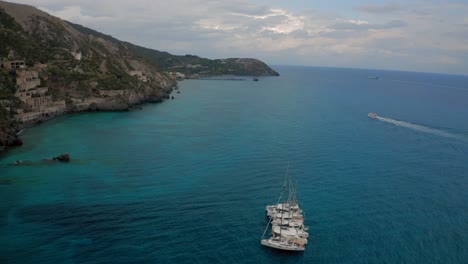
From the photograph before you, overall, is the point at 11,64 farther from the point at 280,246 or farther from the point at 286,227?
the point at 280,246

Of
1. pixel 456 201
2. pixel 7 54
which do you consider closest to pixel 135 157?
pixel 456 201

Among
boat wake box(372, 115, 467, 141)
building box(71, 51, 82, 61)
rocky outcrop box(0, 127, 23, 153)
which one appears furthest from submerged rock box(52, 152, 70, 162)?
building box(71, 51, 82, 61)

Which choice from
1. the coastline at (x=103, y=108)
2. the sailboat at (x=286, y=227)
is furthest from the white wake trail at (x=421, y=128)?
the coastline at (x=103, y=108)

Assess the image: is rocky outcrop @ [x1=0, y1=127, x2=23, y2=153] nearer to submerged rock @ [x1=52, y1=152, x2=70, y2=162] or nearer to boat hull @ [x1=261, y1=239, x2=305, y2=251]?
submerged rock @ [x1=52, y1=152, x2=70, y2=162]

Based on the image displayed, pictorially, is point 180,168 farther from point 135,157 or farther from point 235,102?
point 235,102

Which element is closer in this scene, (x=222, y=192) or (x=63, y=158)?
(x=222, y=192)

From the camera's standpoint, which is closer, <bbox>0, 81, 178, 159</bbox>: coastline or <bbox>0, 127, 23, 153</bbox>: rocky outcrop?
<bbox>0, 127, 23, 153</bbox>: rocky outcrop

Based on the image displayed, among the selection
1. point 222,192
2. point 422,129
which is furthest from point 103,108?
point 422,129
